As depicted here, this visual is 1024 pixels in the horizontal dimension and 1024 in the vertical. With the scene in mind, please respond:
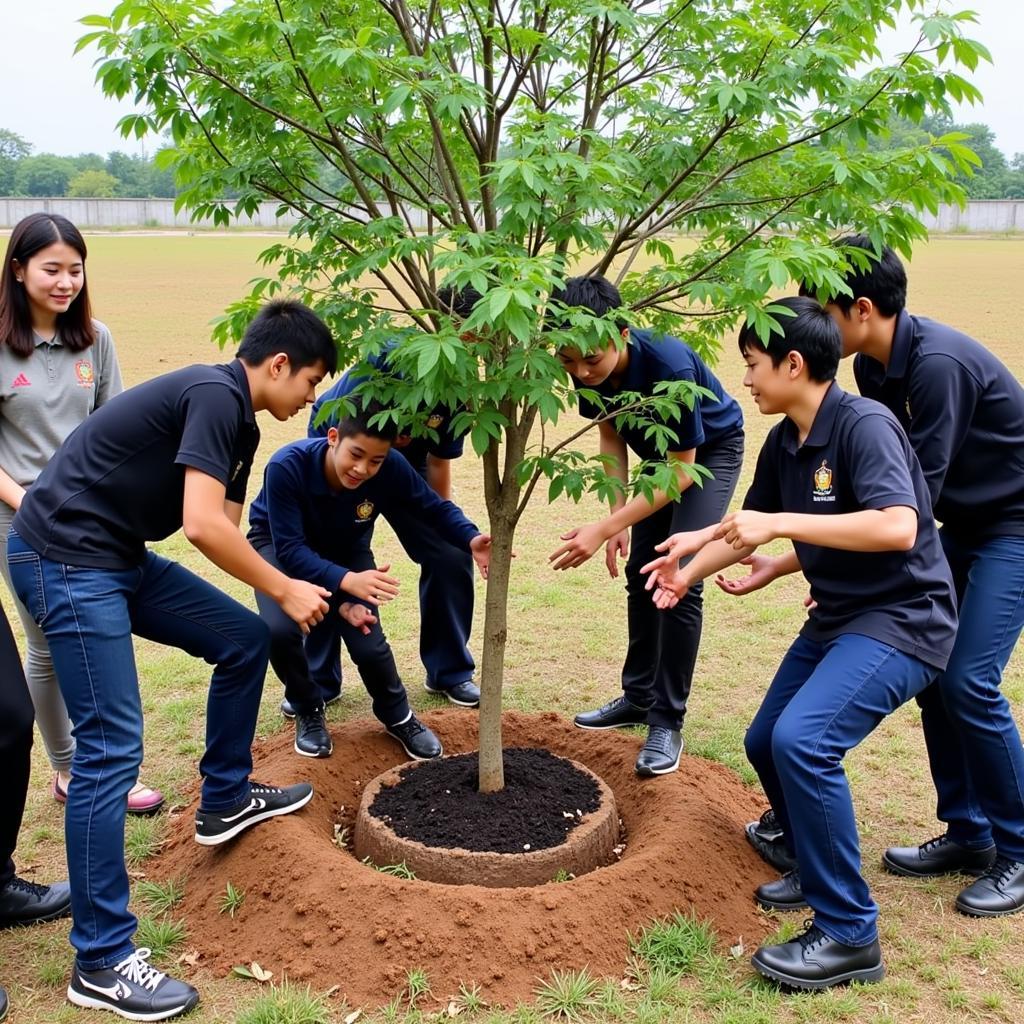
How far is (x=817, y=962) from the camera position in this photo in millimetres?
3256

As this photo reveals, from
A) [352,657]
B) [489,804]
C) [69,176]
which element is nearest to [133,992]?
[489,804]

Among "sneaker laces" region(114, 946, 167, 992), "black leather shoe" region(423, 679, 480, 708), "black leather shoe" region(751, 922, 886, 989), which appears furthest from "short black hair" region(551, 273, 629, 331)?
"black leather shoe" region(423, 679, 480, 708)

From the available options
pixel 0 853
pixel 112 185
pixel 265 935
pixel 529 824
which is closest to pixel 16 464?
pixel 0 853

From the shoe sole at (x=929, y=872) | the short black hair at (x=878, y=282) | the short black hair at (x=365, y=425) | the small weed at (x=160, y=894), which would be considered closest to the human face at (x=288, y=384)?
the short black hair at (x=365, y=425)

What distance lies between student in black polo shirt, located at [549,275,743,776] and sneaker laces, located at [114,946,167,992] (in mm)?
1753

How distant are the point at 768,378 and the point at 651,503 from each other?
0.61 m

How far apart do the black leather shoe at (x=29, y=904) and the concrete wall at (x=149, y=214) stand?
166 feet

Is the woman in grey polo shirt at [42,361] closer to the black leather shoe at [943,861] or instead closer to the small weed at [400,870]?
the small weed at [400,870]

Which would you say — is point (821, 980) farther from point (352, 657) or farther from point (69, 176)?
point (69, 176)

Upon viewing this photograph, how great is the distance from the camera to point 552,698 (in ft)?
18.4

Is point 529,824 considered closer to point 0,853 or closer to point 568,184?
point 0,853

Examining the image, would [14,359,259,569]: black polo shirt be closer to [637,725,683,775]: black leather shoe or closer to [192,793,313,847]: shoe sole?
[192,793,313,847]: shoe sole

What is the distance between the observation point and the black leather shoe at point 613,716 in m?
5.17

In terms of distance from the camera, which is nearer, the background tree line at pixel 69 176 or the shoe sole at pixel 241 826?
the shoe sole at pixel 241 826
